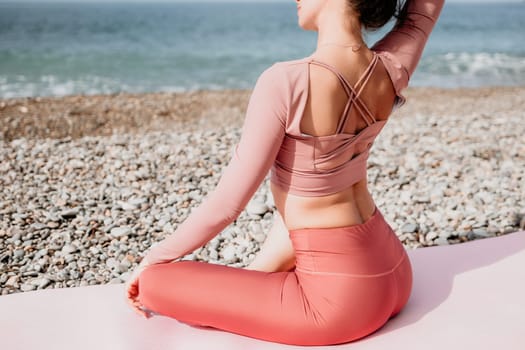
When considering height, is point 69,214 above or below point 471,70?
above

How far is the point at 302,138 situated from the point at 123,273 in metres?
1.99

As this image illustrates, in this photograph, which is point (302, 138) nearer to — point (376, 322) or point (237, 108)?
point (376, 322)

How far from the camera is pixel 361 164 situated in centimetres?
190

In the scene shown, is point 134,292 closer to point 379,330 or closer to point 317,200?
point 317,200

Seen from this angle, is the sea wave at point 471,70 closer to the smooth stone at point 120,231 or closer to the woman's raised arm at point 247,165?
the smooth stone at point 120,231

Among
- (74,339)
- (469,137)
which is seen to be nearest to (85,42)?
(469,137)

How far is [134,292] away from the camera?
2.12 metres

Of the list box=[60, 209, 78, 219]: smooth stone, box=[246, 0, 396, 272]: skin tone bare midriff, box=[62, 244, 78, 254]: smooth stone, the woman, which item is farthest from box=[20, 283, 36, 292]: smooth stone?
box=[246, 0, 396, 272]: skin tone bare midriff

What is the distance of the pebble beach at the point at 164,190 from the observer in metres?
3.53

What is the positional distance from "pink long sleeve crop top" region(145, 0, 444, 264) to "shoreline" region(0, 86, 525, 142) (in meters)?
5.73

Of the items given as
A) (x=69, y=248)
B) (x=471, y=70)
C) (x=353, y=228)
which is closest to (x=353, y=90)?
(x=353, y=228)

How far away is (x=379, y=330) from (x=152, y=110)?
24.8 feet

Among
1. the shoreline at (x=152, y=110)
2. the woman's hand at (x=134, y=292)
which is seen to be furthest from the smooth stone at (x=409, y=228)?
the shoreline at (x=152, y=110)

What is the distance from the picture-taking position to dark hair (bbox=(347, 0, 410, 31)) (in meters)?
1.67
